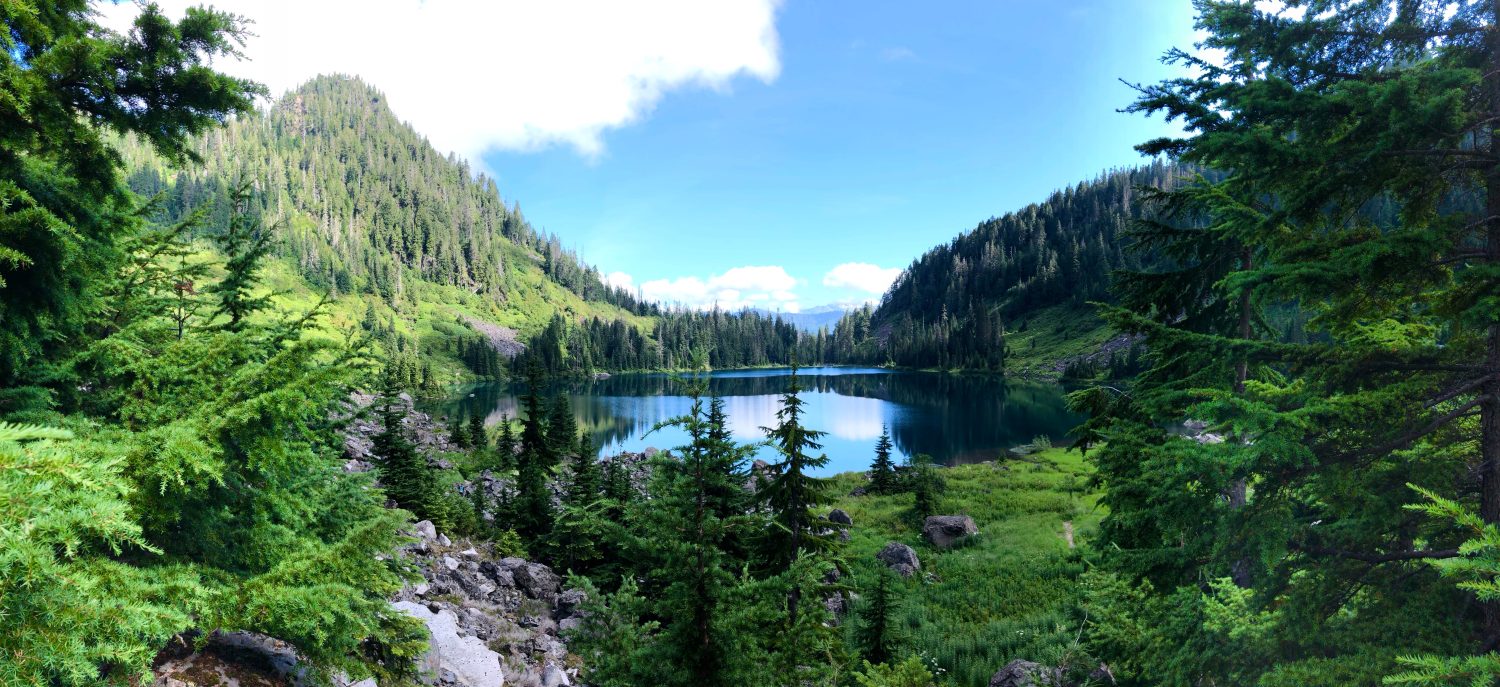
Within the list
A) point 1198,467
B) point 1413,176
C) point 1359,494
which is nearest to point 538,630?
point 1198,467

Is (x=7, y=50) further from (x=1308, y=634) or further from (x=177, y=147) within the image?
(x=1308, y=634)

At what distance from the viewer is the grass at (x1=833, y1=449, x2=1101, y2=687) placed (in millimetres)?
16891

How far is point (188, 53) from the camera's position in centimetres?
592

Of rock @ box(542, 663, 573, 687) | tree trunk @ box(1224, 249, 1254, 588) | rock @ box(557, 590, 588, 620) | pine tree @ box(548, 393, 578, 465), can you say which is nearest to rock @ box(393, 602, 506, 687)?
rock @ box(542, 663, 573, 687)

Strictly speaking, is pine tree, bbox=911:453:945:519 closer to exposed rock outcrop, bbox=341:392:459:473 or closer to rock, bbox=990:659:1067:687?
rock, bbox=990:659:1067:687

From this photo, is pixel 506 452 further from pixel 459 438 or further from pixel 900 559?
pixel 900 559

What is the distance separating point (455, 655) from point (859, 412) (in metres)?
88.0

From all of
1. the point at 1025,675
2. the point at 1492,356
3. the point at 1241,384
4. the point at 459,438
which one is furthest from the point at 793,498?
the point at 459,438

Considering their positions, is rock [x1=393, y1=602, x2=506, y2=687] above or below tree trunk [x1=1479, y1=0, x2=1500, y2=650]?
below

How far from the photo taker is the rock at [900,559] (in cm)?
2519

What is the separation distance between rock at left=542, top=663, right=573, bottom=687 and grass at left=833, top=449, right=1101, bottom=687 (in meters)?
6.98

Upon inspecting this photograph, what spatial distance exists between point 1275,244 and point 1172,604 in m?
5.59

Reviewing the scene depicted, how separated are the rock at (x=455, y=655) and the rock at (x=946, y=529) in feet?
82.5

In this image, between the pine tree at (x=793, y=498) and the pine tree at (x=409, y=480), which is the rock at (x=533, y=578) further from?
the pine tree at (x=793, y=498)
